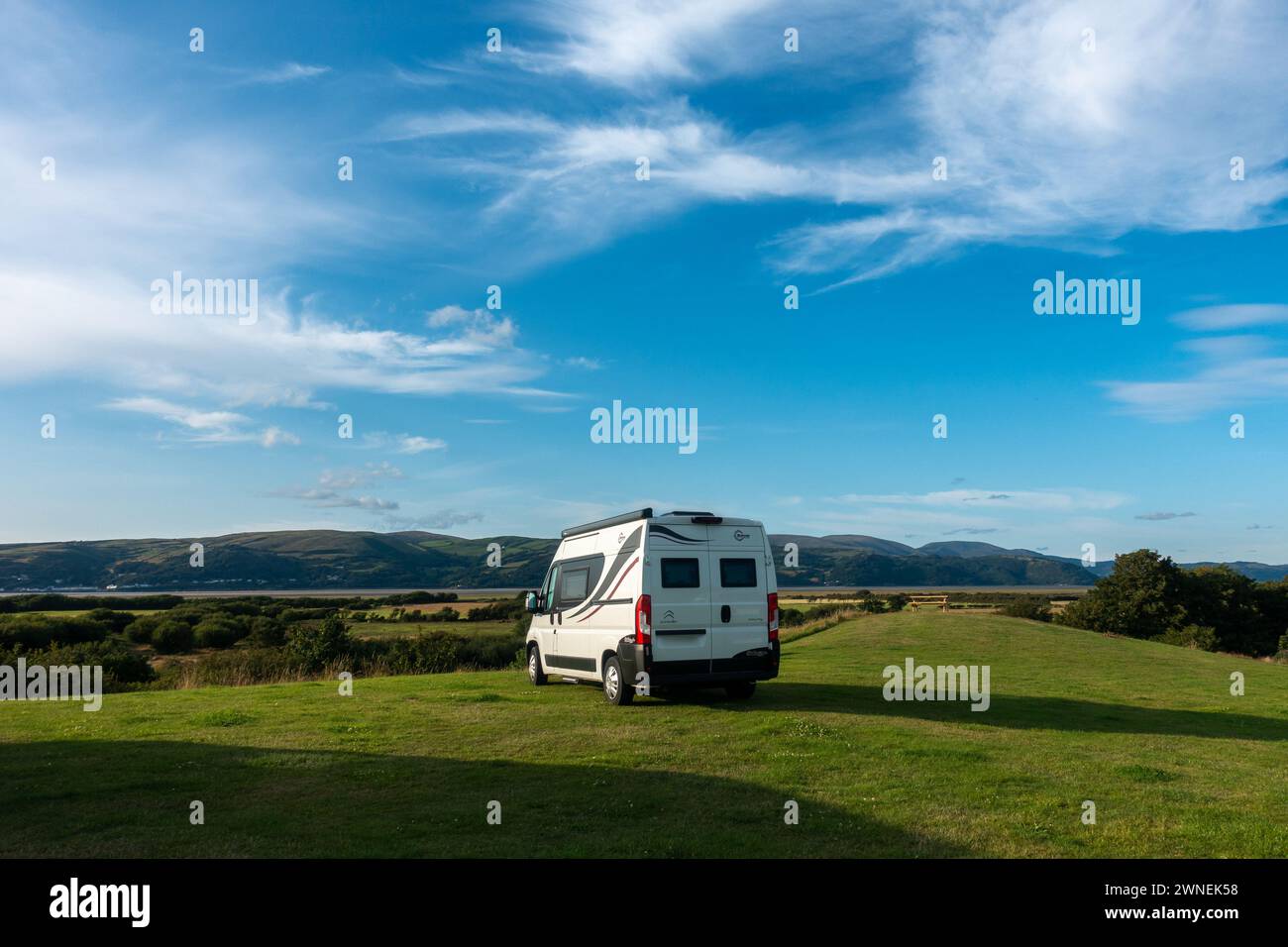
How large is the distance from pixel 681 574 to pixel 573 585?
3.27 m

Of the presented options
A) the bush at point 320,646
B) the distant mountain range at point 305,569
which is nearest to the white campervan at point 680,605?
the bush at point 320,646

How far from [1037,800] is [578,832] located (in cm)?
452

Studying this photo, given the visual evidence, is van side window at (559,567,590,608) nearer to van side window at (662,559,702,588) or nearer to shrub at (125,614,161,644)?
van side window at (662,559,702,588)

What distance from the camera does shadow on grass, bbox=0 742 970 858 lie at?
6.55 metres

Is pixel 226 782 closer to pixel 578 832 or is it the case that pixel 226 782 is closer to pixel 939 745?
pixel 578 832

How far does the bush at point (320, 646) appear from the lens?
32.1m

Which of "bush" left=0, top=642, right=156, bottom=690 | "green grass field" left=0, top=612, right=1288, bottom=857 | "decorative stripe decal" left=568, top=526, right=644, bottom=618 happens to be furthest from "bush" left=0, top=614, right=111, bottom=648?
"decorative stripe decal" left=568, top=526, right=644, bottom=618

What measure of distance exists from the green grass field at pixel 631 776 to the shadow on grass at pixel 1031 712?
0.10 m

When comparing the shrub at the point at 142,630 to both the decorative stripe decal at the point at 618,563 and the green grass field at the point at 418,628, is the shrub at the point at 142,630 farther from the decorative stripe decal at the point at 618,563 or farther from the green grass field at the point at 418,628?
the decorative stripe decal at the point at 618,563

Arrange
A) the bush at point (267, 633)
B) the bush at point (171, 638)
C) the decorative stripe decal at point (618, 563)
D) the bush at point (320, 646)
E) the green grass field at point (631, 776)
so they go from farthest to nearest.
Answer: the bush at point (171, 638), the bush at point (267, 633), the bush at point (320, 646), the decorative stripe decal at point (618, 563), the green grass field at point (631, 776)

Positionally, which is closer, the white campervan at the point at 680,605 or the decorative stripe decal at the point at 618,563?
the white campervan at the point at 680,605
